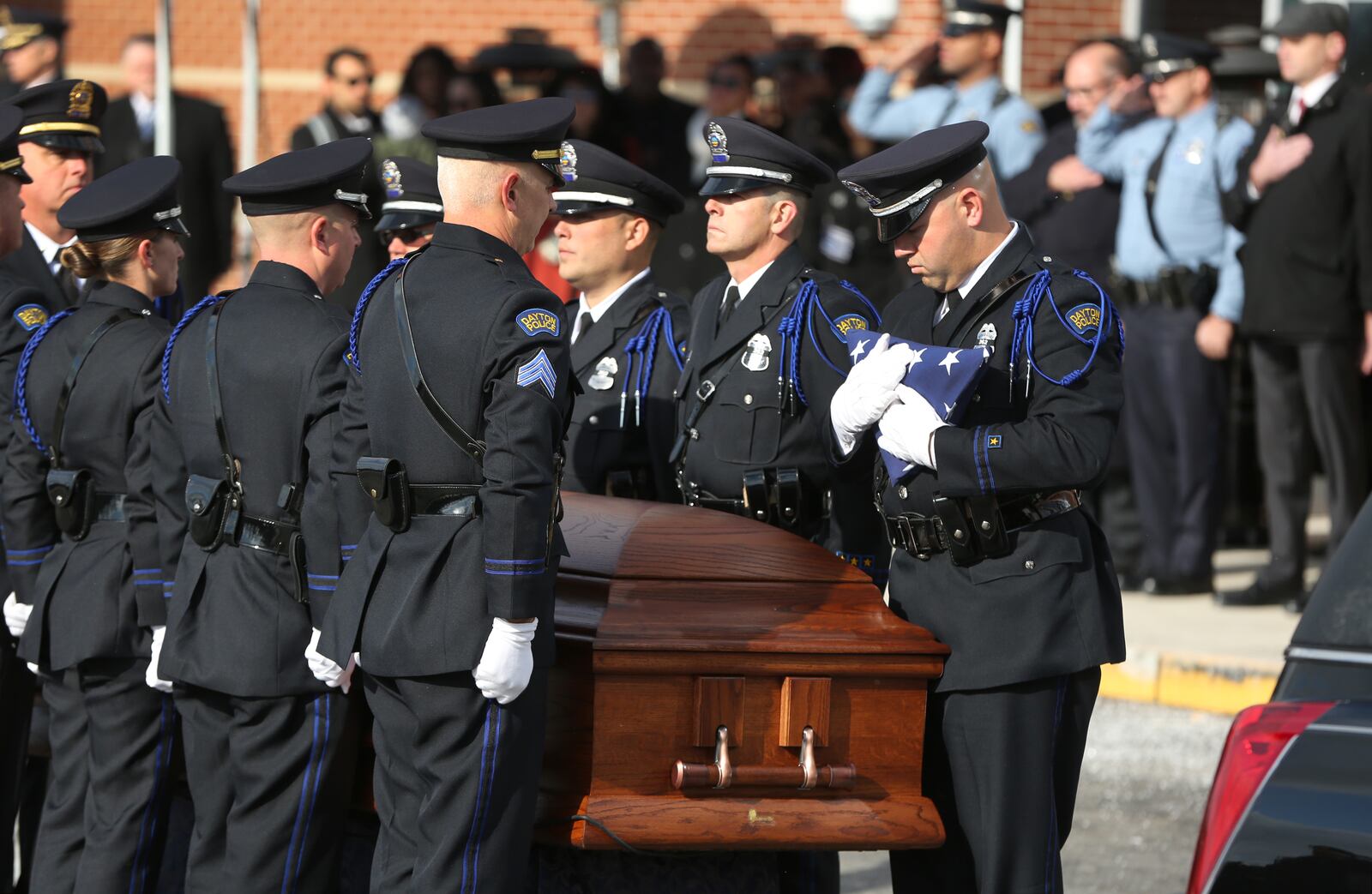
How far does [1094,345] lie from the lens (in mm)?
3811

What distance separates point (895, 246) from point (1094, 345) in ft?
1.78

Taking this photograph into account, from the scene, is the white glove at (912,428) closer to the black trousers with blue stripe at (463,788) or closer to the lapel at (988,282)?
the lapel at (988,282)

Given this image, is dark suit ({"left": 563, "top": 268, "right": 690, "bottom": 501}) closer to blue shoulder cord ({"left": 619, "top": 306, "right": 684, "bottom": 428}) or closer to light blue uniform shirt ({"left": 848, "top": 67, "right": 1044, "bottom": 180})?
blue shoulder cord ({"left": 619, "top": 306, "right": 684, "bottom": 428})

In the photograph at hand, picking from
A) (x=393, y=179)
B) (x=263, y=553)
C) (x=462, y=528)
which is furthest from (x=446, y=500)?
(x=393, y=179)

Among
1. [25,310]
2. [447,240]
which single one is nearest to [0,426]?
[25,310]

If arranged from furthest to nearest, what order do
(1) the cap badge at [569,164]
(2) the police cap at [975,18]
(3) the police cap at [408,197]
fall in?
(2) the police cap at [975,18], (3) the police cap at [408,197], (1) the cap badge at [569,164]

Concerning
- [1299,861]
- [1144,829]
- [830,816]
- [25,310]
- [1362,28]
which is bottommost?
[1144,829]

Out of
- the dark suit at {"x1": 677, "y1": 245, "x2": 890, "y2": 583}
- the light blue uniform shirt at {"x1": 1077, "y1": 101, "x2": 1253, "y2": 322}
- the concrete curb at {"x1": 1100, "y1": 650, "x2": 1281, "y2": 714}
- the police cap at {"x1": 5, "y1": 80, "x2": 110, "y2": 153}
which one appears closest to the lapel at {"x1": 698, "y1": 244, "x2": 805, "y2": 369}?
the dark suit at {"x1": 677, "y1": 245, "x2": 890, "y2": 583}

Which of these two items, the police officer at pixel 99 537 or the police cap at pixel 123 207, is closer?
the police officer at pixel 99 537

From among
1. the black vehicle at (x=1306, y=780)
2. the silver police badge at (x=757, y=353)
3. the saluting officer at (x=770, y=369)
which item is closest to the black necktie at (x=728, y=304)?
the saluting officer at (x=770, y=369)

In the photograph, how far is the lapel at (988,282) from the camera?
397 centimetres

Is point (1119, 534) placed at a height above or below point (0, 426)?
below

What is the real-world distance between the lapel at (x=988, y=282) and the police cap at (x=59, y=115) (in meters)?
2.91

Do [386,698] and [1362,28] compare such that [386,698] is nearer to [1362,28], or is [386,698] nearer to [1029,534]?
[1029,534]
